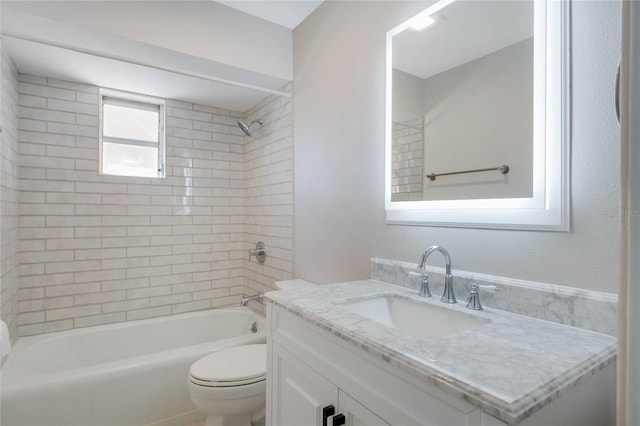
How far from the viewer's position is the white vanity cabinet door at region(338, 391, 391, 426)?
83cm

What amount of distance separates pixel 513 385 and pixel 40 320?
2941mm

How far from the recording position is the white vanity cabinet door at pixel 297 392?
3.34 ft

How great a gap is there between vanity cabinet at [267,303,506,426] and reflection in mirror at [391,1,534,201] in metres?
0.76

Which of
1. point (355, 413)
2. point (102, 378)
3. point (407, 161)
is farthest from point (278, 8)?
point (102, 378)

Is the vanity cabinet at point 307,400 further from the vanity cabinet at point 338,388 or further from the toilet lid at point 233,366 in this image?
the toilet lid at point 233,366

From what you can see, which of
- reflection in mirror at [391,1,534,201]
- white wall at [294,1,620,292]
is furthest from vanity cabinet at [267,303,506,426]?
reflection in mirror at [391,1,534,201]

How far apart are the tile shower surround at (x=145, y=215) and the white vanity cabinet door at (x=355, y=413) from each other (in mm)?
1580

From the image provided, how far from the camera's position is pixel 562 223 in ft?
3.23

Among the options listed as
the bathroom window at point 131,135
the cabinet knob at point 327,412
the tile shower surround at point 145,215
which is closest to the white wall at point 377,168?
the tile shower surround at point 145,215

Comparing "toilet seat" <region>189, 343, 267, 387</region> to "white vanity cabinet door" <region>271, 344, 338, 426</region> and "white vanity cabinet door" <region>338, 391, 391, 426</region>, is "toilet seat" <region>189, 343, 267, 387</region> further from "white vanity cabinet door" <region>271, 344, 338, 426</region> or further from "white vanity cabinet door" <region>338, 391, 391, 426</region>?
"white vanity cabinet door" <region>338, 391, 391, 426</region>

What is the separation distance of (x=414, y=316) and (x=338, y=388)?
18.6 inches

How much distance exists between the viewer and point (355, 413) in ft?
2.91

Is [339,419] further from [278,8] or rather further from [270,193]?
[278,8]

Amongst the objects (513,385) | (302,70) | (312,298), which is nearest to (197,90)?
(302,70)
